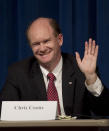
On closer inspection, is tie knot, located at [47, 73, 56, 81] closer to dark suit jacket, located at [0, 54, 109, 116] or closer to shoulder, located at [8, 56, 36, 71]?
dark suit jacket, located at [0, 54, 109, 116]

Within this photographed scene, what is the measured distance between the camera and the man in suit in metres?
2.03

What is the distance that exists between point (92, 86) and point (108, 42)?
0.91 meters

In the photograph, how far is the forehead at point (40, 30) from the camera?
2074 millimetres

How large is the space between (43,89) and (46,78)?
0.10m

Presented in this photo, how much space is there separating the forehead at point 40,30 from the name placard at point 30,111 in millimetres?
860

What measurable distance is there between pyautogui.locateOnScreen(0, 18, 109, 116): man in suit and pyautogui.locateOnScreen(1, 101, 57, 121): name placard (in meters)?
0.72

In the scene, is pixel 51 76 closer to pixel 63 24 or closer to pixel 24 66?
pixel 24 66

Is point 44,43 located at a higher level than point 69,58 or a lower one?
higher

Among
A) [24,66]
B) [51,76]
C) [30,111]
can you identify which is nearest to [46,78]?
[51,76]

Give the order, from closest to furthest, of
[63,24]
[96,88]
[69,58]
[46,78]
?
[96,88], [46,78], [69,58], [63,24]

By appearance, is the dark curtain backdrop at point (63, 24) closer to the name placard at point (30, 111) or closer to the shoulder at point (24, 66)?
the shoulder at point (24, 66)

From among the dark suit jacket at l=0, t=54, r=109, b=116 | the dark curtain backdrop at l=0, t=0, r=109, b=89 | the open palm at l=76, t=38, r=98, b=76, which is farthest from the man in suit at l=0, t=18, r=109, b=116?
the dark curtain backdrop at l=0, t=0, r=109, b=89

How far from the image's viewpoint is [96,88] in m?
1.85

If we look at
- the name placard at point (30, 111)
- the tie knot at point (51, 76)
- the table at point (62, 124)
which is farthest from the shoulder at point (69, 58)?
the table at point (62, 124)
